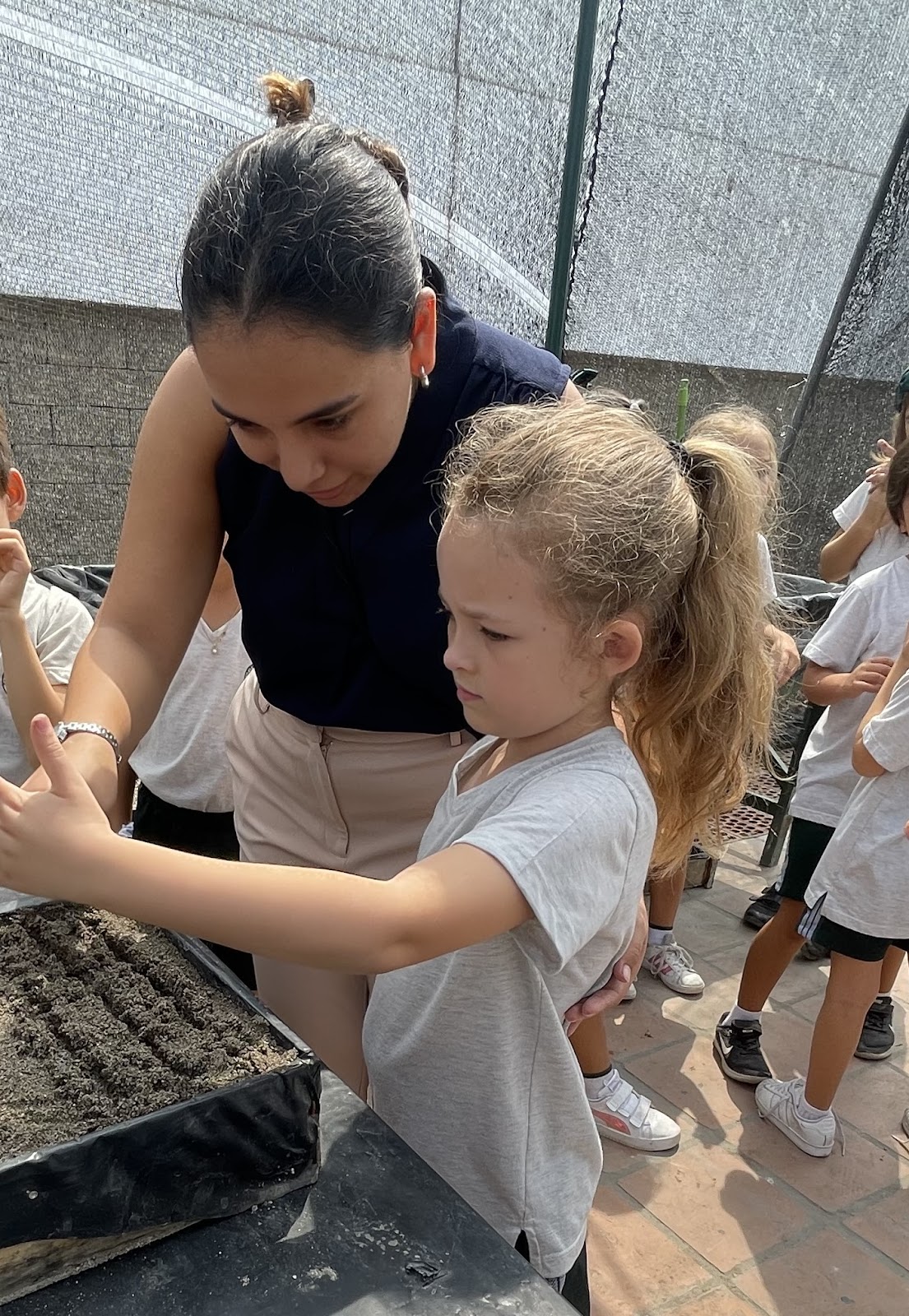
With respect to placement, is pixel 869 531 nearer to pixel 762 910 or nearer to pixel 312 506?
pixel 762 910

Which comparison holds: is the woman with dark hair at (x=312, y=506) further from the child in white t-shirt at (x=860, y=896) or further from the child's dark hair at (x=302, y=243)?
the child in white t-shirt at (x=860, y=896)

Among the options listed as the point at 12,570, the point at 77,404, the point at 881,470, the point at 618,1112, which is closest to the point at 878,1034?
the point at 618,1112

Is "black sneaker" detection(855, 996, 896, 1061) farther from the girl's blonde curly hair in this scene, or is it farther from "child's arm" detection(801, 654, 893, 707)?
the girl's blonde curly hair

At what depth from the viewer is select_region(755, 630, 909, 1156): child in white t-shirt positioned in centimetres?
220

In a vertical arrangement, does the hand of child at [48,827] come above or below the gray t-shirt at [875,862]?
above

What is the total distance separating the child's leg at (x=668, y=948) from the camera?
3.08 meters

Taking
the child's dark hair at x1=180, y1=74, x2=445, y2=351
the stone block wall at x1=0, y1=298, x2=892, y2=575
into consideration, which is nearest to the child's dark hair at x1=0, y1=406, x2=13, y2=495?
the child's dark hair at x1=180, y1=74, x2=445, y2=351

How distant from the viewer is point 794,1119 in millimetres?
2469

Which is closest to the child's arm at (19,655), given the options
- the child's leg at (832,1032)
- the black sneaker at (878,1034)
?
the child's leg at (832,1032)

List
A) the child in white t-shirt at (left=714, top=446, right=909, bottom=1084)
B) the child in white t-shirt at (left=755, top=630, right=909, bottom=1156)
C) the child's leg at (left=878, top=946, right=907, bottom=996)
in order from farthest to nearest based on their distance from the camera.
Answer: the child's leg at (left=878, top=946, right=907, bottom=996) < the child in white t-shirt at (left=714, top=446, right=909, bottom=1084) < the child in white t-shirt at (left=755, top=630, right=909, bottom=1156)

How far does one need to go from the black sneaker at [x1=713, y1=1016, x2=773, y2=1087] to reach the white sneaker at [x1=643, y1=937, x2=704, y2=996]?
28 cm

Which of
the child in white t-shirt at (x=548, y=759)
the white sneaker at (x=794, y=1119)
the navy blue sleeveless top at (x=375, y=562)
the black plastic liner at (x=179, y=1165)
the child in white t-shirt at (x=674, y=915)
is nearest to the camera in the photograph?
the black plastic liner at (x=179, y=1165)

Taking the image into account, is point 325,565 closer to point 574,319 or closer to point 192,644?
point 192,644

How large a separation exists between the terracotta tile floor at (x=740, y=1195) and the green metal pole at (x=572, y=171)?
2308 mm
